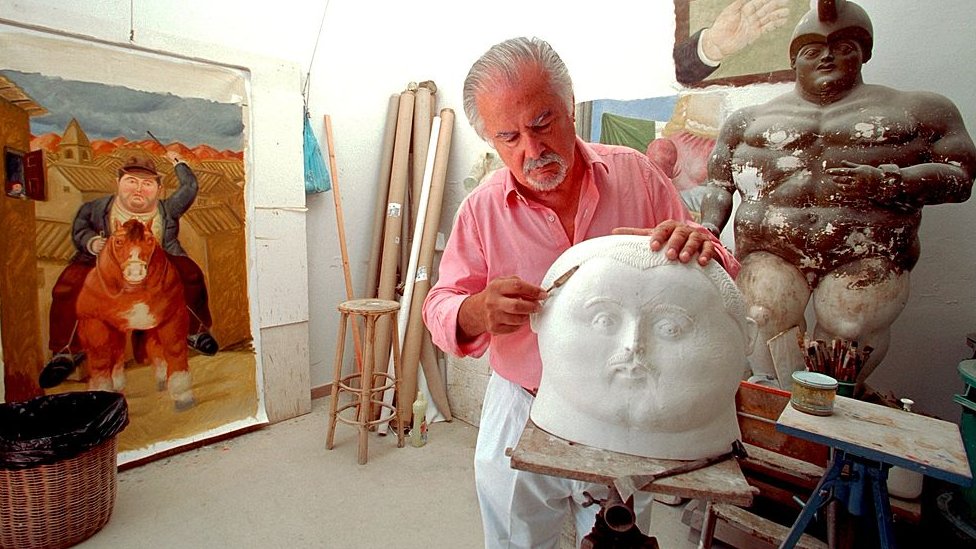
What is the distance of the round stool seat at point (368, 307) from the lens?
319cm

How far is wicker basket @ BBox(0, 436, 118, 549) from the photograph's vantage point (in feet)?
7.47

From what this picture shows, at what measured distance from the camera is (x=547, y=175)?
4.34 ft

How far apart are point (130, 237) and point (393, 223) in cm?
166

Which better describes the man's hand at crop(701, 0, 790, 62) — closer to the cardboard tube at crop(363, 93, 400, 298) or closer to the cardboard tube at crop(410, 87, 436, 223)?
the cardboard tube at crop(410, 87, 436, 223)

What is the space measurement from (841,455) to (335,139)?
12.1 ft

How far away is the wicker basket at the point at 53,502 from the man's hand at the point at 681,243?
2.66 metres

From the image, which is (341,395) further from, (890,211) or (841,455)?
(890,211)

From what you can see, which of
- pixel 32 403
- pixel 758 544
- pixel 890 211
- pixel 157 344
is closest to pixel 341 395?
pixel 157 344

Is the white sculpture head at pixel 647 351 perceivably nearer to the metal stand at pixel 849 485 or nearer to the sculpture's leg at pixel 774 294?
the metal stand at pixel 849 485

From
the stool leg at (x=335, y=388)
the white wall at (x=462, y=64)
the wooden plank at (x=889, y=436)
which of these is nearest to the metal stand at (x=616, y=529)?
the wooden plank at (x=889, y=436)

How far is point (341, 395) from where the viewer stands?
13.9 feet

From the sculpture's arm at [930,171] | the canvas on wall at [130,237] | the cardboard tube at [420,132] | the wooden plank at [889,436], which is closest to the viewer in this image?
the wooden plank at [889,436]

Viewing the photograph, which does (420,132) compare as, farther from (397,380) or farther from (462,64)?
(397,380)

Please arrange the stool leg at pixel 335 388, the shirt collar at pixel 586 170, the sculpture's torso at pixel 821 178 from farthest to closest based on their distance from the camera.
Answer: the stool leg at pixel 335 388
the sculpture's torso at pixel 821 178
the shirt collar at pixel 586 170
